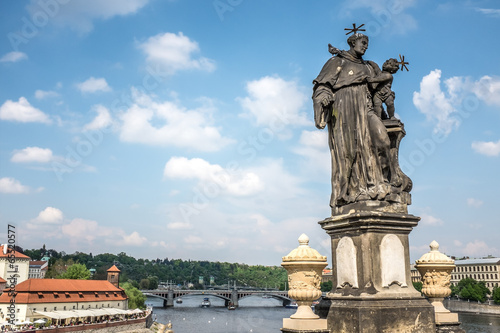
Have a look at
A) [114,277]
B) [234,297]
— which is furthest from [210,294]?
[114,277]

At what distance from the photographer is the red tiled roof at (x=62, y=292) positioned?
55.5 meters

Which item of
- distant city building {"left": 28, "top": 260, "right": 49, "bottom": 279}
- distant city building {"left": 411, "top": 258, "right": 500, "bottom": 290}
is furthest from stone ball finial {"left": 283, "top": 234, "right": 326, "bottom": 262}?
distant city building {"left": 28, "top": 260, "right": 49, "bottom": 279}

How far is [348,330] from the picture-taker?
6.11 meters

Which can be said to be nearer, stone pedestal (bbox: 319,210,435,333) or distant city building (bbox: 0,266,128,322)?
stone pedestal (bbox: 319,210,435,333)

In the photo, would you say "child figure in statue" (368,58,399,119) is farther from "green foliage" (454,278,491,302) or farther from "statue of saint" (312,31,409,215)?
"green foliage" (454,278,491,302)

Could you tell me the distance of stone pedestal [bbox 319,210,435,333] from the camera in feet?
20.0

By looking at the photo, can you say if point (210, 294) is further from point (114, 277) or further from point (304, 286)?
point (304, 286)

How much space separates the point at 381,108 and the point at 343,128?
2.76 feet

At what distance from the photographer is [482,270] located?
4144 inches

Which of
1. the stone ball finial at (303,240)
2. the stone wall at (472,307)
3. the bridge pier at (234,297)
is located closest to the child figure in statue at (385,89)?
the stone ball finial at (303,240)

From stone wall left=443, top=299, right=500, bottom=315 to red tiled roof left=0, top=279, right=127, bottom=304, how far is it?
60.2 meters

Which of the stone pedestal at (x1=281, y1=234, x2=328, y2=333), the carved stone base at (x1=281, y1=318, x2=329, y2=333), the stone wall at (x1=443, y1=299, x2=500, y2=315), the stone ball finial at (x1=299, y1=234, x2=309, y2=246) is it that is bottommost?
the stone wall at (x1=443, y1=299, x2=500, y2=315)

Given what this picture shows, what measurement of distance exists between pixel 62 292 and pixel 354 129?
6231cm

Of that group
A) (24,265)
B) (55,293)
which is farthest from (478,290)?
(24,265)
